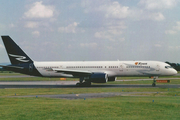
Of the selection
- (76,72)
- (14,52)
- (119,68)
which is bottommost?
(76,72)

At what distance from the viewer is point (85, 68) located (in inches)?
1730

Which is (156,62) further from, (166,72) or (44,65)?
(44,65)

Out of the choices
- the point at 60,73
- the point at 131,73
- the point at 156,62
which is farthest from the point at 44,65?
the point at 156,62

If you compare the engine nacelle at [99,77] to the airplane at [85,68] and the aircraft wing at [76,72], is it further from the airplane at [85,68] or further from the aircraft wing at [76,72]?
Answer: the aircraft wing at [76,72]

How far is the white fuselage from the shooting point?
41.7 meters

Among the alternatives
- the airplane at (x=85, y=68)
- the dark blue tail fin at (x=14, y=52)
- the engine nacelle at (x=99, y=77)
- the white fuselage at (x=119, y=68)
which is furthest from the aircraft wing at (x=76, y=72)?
the dark blue tail fin at (x=14, y=52)

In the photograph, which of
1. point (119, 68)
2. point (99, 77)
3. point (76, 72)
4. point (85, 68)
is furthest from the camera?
point (85, 68)

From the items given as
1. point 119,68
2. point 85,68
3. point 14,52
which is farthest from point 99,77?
point 14,52

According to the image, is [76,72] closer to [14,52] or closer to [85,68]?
[85,68]

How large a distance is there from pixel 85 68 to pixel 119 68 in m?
6.18

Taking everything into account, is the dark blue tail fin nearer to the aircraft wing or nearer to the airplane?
the airplane

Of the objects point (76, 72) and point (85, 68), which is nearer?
point (76, 72)

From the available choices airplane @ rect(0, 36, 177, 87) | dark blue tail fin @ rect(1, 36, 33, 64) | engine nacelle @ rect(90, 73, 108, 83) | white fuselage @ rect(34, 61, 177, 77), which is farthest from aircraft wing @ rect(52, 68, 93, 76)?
dark blue tail fin @ rect(1, 36, 33, 64)

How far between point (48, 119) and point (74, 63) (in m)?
31.7
